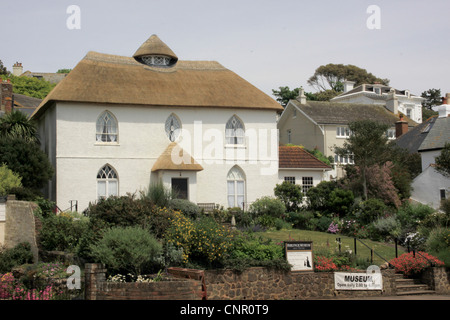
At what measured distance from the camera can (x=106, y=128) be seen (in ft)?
97.6

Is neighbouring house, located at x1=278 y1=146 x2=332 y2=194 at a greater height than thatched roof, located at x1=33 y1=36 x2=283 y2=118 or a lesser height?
lesser

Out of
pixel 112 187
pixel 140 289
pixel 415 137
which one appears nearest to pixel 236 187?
pixel 112 187

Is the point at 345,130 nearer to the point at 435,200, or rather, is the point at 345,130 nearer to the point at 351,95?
the point at 435,200

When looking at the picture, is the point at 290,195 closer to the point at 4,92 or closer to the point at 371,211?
the point at 371,211

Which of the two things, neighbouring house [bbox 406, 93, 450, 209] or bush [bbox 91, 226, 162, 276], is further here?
neighbouring house [bbox 406, 93, 450, 209]

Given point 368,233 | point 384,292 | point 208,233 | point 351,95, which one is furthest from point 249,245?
point 351,95

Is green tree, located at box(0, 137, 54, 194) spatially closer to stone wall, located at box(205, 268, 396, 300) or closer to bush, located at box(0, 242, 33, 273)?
bush, located at box(0, 242, 33, 273)

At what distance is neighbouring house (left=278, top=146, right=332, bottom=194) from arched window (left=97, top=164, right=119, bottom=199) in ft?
32.4

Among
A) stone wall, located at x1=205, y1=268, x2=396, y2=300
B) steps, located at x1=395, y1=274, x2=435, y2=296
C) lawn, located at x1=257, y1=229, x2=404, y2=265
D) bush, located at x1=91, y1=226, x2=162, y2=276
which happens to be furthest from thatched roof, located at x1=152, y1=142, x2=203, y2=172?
steps, located at x1=395, y1=274, x2=435, y2=296

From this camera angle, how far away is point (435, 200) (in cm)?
3347

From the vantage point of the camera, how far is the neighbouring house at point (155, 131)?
2891 centimetres

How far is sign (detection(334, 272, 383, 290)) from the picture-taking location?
18.0 m

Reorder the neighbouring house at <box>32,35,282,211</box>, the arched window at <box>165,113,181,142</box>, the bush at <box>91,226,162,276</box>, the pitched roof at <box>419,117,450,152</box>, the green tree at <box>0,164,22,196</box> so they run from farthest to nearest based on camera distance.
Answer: the pitched roof at <box>419,117,450,152</box> < the arched window at <box>165,113,181,142</box> < the neighbouring house at <box>32,35,282,211</box> < the green tree at <box>0,164,22,196</box> < the bush at <box>91,226,162,276</box>

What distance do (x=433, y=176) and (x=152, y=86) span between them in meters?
17.4
